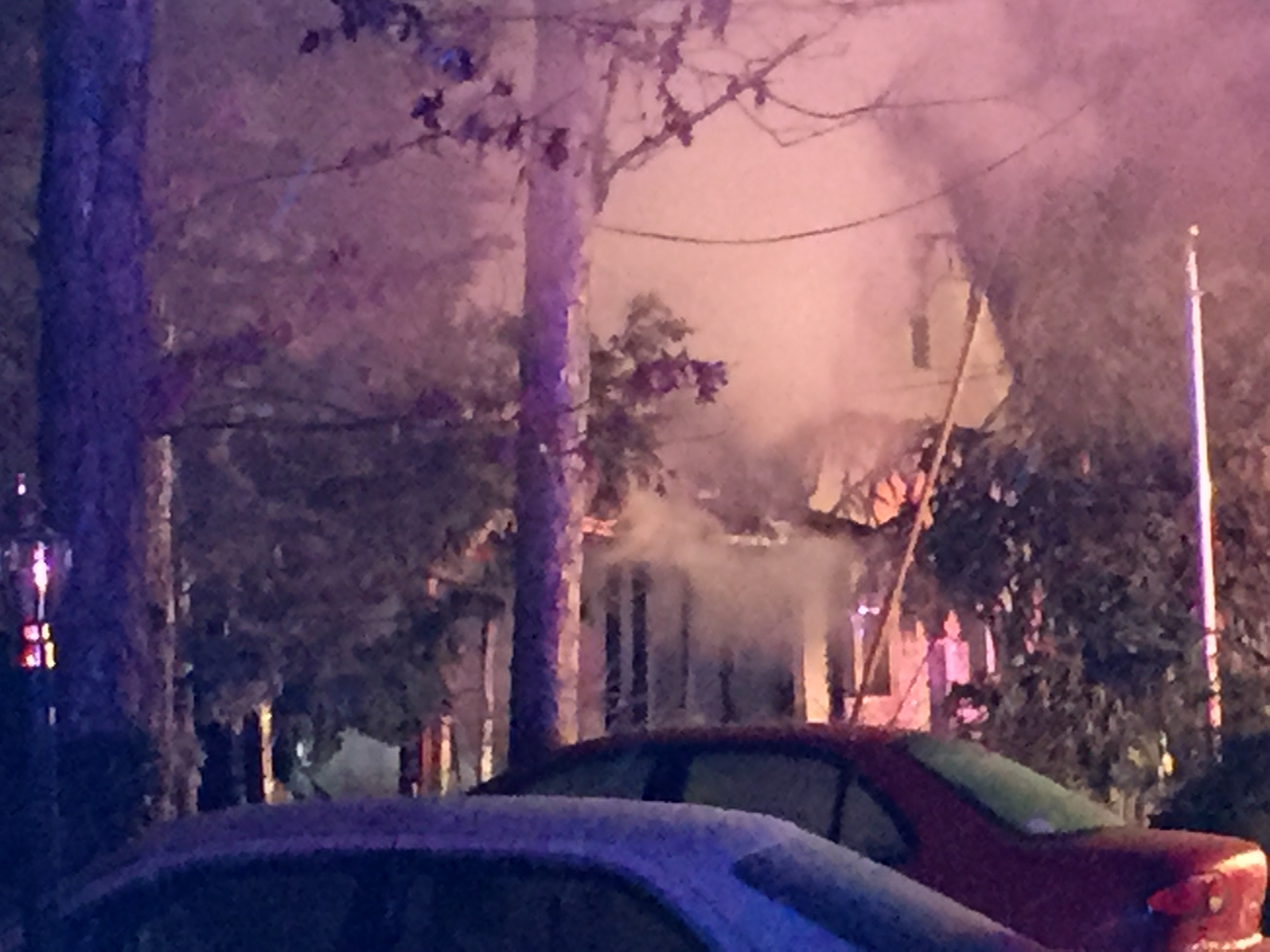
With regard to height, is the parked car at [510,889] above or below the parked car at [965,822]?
above

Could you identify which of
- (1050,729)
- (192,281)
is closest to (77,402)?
(192,281)

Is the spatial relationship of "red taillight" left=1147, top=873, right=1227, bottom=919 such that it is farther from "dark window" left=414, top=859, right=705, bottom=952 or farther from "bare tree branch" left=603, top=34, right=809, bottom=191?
"bare tree branch" left=603, top=34, right=809, bottom=191

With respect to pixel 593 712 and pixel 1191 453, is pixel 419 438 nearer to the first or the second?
pixel 593 712

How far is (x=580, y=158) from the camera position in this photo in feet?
28.5

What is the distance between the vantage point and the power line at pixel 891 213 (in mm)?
12867

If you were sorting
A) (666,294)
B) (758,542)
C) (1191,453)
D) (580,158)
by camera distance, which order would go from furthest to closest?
1. (758,542)
2. (666,294)
3. (1191,453)
4. (580,158)

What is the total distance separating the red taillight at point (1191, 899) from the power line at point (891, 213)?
753 cm

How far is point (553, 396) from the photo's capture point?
28.1 ft

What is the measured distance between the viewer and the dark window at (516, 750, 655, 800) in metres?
5.96

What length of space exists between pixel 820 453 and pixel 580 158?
6.10 m

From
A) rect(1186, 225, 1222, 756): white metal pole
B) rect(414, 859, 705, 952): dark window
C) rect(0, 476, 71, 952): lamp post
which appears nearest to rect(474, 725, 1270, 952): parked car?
rect(0, 476, 71, 952): lamp post

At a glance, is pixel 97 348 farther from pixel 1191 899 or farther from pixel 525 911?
pixel 1191 899

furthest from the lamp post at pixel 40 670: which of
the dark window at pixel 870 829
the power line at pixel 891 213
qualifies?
the power line at pixel 891 213

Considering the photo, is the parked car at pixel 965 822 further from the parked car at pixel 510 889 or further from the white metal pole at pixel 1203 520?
the white metal pole at pixel 1203 520
